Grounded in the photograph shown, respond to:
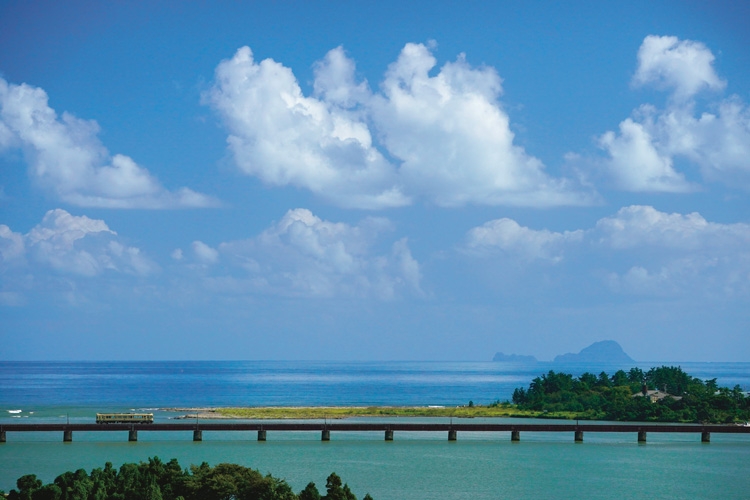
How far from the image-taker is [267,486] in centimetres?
4550

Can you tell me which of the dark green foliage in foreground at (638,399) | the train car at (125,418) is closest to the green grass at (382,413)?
the dark green foliage in foreground at (638,399)

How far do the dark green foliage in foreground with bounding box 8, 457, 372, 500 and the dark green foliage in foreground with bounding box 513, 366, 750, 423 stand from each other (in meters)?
80.2

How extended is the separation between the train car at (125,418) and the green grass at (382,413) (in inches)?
855

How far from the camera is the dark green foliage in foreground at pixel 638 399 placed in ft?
378

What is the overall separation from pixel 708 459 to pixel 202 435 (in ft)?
158

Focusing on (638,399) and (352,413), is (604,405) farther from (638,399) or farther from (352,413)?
(352,413)

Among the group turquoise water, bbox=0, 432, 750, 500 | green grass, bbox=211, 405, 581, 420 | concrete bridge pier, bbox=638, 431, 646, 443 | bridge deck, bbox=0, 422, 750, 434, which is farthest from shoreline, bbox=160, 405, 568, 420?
bridge deck, bbox=0, 422, 750, 434

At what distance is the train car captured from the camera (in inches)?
3807

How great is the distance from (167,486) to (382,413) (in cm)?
8478

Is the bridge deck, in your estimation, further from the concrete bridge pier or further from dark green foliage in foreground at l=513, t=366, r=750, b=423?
dark green foliage in foreground at l=513, t=366, r=750, b=423

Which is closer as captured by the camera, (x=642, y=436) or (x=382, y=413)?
(x=642, y=436)

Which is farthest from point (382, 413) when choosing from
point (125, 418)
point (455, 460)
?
point (455, 460)

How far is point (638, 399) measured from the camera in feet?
404

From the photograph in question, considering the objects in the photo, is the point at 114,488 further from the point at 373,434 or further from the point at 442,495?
the point at 373,434
